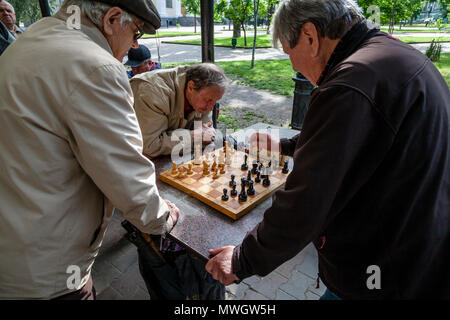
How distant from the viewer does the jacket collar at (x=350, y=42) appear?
1076mm

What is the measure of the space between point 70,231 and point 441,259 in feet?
4.74

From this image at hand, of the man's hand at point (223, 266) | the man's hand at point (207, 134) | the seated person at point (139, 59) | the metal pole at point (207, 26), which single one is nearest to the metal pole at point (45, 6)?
the seated person at point (139, 59)

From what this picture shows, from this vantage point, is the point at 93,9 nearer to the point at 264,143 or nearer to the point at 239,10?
the point at 264,143

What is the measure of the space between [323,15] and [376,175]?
641 mm

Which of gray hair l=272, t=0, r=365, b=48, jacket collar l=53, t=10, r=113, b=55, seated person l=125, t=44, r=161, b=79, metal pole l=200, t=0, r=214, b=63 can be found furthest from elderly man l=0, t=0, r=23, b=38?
gray hair l=272, t=0, r=365, b=48

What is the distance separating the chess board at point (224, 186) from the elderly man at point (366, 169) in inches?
19.4

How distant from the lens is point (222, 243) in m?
1.41

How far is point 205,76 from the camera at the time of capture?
2.42 metres

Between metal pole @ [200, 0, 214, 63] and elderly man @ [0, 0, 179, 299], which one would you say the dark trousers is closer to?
elderly man @ [0, 0, 179, 299]

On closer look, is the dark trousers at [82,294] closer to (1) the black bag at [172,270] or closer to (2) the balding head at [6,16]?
(1) the black bag at [172,270]

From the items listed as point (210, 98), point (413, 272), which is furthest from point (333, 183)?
point (210, 98)

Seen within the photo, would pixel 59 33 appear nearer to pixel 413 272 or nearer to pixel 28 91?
pixel 28 91

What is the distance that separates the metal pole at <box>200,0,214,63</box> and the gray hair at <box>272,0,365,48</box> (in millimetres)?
2088

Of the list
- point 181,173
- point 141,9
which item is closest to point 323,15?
point 141,9
